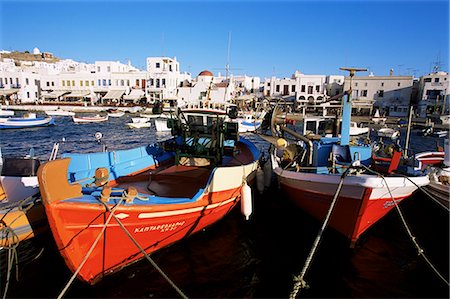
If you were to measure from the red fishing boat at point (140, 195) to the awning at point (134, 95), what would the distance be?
58.0 meters

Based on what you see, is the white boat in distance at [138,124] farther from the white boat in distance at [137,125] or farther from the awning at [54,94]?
the awning at [54,94]

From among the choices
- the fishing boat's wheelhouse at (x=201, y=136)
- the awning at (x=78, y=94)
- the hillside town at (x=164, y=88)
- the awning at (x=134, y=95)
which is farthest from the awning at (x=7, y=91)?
the fishing boat's wheelhouse at (x=201, y=136)

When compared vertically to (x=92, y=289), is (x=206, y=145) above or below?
above

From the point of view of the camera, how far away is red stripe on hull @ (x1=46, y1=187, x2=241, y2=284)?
18.6 feet

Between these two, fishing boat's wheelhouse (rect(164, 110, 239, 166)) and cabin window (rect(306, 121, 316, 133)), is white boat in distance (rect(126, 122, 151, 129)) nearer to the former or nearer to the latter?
fishing boat's wheelhouse (rect(164, 110, 239, 166))

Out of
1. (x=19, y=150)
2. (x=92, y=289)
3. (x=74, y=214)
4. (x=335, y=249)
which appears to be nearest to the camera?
(x=74, y=214)

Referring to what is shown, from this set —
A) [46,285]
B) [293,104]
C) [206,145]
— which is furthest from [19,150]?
[293,104]

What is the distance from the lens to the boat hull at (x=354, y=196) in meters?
7.65

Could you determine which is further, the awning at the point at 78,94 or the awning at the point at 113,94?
the awning at the point at 78,94

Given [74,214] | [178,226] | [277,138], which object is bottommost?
[178,226]

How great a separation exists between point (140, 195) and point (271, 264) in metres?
4.00

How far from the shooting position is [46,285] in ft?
21.9

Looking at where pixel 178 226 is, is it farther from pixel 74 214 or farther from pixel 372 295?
pixel 372 295

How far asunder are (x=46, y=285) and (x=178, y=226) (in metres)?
3.24
